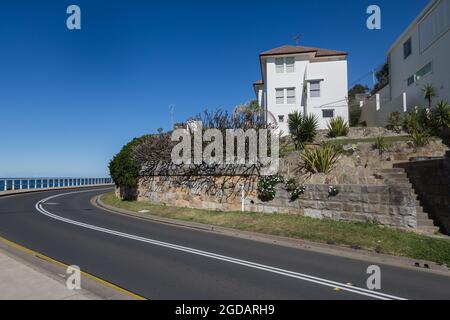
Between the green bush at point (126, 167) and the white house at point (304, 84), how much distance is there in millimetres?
13758

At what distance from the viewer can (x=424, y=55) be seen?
22.9 metres

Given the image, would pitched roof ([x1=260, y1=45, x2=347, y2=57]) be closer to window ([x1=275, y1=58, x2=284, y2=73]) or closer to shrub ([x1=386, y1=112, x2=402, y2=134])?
window ([x1=275, y1=58, x2=284, y2=73])

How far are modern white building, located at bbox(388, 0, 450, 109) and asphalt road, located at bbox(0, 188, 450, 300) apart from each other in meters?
16.8

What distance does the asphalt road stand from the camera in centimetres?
580

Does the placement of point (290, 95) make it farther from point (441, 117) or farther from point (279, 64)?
point (441, 117)

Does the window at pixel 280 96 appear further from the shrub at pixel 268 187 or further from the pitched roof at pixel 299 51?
the shrub at pixel 268 187

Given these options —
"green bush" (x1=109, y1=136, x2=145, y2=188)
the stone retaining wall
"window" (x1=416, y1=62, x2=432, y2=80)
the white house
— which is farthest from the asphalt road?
the white house

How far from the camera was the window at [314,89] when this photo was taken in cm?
3083

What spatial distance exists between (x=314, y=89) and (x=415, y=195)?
2078 centimetres

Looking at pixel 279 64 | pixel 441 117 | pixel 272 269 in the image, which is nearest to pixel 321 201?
pixel 272 269

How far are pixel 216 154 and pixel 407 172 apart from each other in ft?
26.8

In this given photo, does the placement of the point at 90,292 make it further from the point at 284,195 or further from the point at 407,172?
the point at 407,172

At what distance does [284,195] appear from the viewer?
13766mm

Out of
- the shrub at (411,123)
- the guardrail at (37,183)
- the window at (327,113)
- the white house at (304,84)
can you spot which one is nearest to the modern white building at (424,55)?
the shrub at (411,123)
